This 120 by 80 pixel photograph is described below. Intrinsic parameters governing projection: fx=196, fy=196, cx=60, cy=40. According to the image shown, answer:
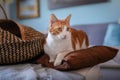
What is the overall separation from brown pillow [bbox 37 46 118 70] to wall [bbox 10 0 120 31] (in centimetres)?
172

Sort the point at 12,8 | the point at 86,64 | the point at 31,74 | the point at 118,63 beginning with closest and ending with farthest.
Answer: the point at 31,74 → the point at 86,64 → the point at 118,63 → the point at 12,8

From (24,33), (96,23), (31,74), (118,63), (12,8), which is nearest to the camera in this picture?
(31,74)

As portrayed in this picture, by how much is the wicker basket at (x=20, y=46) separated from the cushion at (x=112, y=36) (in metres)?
1.38

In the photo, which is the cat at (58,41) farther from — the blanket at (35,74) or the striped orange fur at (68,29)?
the blanket at (35,74)

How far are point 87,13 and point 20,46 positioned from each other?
6.50 feet

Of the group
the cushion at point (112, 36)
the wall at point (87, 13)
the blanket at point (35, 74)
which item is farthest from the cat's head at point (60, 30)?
the wall at point (87, 13)

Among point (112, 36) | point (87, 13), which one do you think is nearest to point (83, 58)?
point (112, 36)

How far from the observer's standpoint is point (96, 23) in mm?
2826

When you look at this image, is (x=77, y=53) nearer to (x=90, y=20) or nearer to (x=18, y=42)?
(x=18, y=42)

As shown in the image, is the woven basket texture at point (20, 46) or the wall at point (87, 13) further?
the wall at point (87, 13)

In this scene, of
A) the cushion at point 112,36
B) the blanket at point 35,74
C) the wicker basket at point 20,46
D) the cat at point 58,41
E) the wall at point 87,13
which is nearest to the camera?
the blanket at point 35,74

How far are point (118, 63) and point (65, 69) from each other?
82 centimetres

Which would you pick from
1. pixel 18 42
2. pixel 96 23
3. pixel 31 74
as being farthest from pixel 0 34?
pixel 96 23

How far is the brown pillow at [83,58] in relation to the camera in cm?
98
